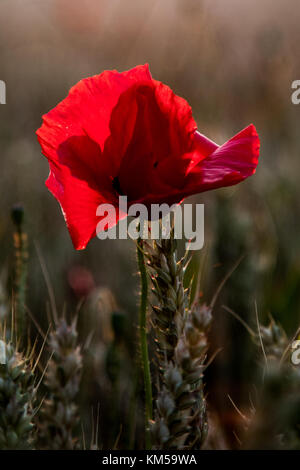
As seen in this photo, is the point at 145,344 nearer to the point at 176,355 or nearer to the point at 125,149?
the point at 176,355

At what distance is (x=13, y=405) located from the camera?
1.55ft

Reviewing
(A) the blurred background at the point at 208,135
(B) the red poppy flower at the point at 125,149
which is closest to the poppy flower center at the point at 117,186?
(B) the red poppy flower at the point at 125,149

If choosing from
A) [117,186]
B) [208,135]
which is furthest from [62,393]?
[208,135]

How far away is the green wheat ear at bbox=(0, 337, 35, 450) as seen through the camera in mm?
464

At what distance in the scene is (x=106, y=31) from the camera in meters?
2.45

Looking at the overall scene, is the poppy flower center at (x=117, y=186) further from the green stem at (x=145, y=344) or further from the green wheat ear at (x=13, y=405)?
the green wheat ear at (x=13, y=405)

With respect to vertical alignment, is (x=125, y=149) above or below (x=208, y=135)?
below

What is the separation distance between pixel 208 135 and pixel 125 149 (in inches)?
24.1

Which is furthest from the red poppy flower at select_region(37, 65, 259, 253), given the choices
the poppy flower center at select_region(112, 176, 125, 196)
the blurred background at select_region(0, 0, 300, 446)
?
the blurred background at select_region(0, 0, 300, 446)

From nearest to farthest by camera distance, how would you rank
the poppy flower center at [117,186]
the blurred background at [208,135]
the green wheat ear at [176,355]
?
the green wheat ear at [176,355] → the poppy flower center at [117,186] → the blurred background at [208,135]

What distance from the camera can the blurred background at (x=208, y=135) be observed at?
91 centimetres

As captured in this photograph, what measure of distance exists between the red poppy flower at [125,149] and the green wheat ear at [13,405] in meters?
0.12

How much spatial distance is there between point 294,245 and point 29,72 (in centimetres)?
148
